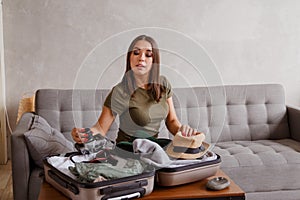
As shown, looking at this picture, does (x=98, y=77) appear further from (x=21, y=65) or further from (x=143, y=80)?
(x=21, y=65)

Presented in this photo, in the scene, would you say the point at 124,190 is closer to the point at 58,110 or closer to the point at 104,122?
the point at 104,122

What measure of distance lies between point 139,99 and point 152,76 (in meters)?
0.11

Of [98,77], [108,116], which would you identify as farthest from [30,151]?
[98,77]

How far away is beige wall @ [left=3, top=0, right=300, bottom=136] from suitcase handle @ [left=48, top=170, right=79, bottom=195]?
200cm

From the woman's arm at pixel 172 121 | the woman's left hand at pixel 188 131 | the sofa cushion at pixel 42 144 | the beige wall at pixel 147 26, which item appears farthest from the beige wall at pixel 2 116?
the woman's left hand at pixel 188 131

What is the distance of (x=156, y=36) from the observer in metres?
1.92

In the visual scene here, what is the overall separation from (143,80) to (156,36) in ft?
0.61

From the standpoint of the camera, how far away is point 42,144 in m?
2.53

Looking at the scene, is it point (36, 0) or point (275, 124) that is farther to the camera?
point (36, 0)

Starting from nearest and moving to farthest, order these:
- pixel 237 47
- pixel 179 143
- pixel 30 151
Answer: pixel 179 143, pixel 30 151, pixel 237 47

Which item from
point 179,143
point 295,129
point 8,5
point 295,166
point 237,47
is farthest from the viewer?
point 237,47

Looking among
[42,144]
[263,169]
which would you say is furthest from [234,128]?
[42,144]

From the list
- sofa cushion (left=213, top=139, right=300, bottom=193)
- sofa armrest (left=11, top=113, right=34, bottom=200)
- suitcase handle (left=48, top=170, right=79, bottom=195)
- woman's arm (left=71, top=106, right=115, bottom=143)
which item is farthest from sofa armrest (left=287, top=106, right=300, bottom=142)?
suitcase handle (left=48, top=170, right=79, bottom=195)

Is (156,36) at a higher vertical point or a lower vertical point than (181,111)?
higher
